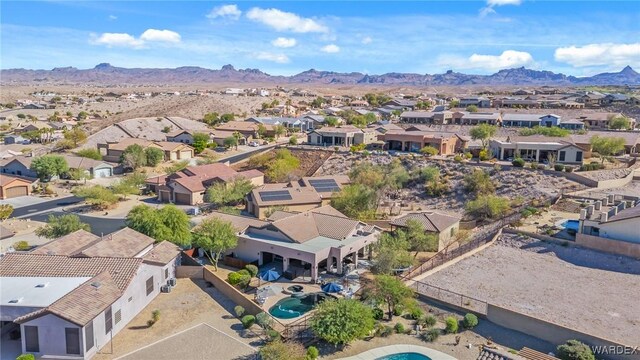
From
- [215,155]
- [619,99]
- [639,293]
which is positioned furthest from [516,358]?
[619,99]

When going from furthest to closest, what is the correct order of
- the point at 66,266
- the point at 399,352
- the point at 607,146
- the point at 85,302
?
the point at 607,146 < the point at 66,266 < the point at 399,352 < the point at 85,302

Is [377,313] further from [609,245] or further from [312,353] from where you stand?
[609,245]

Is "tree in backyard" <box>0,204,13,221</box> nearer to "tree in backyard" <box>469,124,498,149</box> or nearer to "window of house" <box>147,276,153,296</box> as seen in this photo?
"window of house" <box>147,276,153,296</box>

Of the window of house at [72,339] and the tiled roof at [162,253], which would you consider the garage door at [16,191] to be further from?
the window of house at [72,339]

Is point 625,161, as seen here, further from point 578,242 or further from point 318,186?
point 318,186

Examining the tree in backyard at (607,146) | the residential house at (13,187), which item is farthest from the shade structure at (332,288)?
the tree in backyard at (607,146)

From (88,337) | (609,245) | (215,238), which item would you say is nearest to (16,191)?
(215,238)
